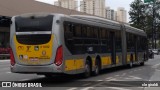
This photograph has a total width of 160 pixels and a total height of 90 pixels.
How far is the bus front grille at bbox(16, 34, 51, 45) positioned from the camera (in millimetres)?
16453

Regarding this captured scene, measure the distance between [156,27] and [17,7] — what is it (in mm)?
70962

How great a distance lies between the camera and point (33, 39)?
1662 centimetres

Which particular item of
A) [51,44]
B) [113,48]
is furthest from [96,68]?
[51,44]

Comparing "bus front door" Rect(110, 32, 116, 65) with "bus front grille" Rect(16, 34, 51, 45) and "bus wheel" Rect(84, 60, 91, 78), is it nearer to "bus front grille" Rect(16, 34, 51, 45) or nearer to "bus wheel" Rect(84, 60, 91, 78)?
"bus wheel" Rect(84, 60, 91, 78)

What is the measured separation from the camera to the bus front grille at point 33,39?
16.5 m

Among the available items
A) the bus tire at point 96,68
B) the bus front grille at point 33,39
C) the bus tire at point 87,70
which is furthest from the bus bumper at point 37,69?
the bus tire at point 96,68

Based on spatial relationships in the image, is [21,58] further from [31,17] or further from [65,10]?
[65,10]

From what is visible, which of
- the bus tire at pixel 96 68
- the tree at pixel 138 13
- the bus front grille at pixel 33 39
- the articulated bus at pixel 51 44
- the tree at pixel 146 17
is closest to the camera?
the articulated bus at pixel 51 44

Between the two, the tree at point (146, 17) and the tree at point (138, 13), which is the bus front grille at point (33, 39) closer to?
the tree at point (146, 17)

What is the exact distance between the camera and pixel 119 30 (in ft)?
86.5

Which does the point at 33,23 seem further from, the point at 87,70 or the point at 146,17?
the point at 146,17

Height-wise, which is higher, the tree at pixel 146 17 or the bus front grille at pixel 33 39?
the tree at pixel 146 17

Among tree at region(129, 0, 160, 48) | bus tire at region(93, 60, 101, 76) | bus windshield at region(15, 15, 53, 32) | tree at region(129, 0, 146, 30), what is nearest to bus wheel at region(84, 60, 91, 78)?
bus tire at region(93, 60, 101, 76)

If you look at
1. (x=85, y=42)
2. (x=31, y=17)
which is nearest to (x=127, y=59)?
(x=85, y=42)
